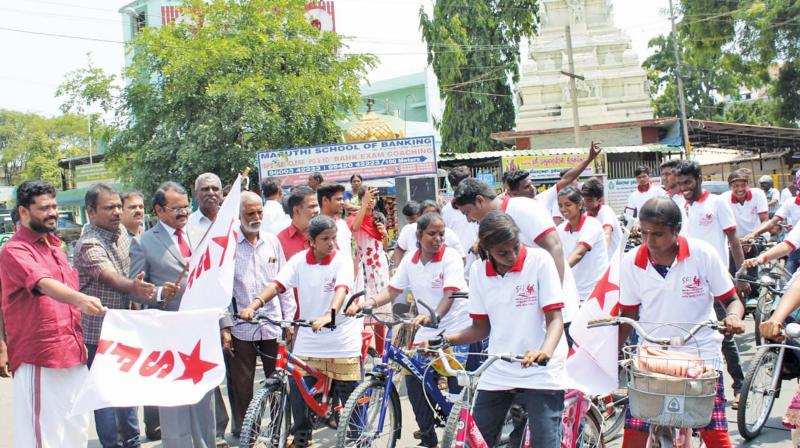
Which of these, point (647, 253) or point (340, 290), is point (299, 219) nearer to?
point (340, 290)

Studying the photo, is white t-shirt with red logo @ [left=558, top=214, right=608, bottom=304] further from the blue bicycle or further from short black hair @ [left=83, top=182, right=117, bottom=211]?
short black hair @ [left=83, top=182, right=117, bottom=211]

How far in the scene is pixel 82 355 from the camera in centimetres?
505

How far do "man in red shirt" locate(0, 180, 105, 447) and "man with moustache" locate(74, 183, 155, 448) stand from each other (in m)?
0.34

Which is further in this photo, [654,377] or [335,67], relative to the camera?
[335,67]

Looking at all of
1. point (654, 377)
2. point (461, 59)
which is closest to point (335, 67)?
point (461, 59)

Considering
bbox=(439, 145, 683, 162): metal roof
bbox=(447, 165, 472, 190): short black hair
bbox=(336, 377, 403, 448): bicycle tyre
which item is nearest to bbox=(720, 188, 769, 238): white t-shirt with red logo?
bbox=(447, 165, 472, 190): short black hair

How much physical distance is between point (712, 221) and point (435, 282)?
2.85 m

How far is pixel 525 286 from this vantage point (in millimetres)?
4258

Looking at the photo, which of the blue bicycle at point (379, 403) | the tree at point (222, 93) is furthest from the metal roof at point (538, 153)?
the blue bicycle at point (379, 403)

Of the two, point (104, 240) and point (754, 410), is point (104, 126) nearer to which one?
point (104, 240)

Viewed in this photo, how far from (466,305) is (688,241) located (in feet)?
6.56

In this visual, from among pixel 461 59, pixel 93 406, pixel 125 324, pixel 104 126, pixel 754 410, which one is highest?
pixel 461 59

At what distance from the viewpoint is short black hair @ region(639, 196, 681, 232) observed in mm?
4180

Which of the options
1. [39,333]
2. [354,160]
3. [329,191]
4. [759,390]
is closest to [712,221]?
[759,390]
